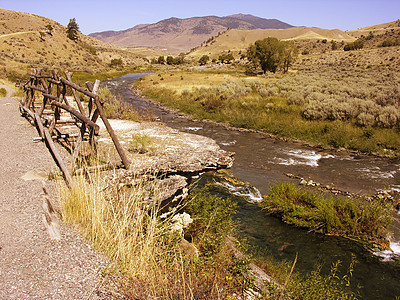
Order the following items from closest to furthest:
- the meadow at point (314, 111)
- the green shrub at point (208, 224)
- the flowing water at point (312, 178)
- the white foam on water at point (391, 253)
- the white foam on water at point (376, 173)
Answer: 1. the green shrub at point (208, 224)
2. the flowing water at point (312, 178)
3. the white foam on water at point (391, 253)
4. the white foam on water at point (376, 173)
5. the meadow at point (314, 111)

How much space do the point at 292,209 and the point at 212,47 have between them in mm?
122425

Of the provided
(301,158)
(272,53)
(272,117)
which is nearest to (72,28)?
(272,53)

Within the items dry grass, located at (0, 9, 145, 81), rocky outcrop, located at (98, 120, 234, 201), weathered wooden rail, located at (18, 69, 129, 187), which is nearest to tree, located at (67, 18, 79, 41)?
dry grass, located at (0, 9, 145, 81)

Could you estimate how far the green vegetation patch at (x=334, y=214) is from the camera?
25.0ft

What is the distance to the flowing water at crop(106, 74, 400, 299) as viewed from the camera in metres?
6.52

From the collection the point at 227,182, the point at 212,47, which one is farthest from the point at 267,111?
the point at 212,47

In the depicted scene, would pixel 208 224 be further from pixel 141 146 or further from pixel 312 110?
pixel 312 110

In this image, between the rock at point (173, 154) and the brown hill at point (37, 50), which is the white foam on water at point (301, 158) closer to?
→ the rock at point (173, 154)

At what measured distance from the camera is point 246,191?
10219 mm

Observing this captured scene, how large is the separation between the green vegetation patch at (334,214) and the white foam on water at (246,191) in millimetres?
602

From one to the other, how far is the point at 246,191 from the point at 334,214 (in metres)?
3.23

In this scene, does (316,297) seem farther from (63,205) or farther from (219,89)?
(219,89)

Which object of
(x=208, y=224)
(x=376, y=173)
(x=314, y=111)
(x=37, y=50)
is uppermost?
(x=37, y=50)

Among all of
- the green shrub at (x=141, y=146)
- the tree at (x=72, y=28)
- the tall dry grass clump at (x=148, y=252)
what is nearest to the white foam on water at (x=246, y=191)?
the green shrub at (x=141, y=146)
